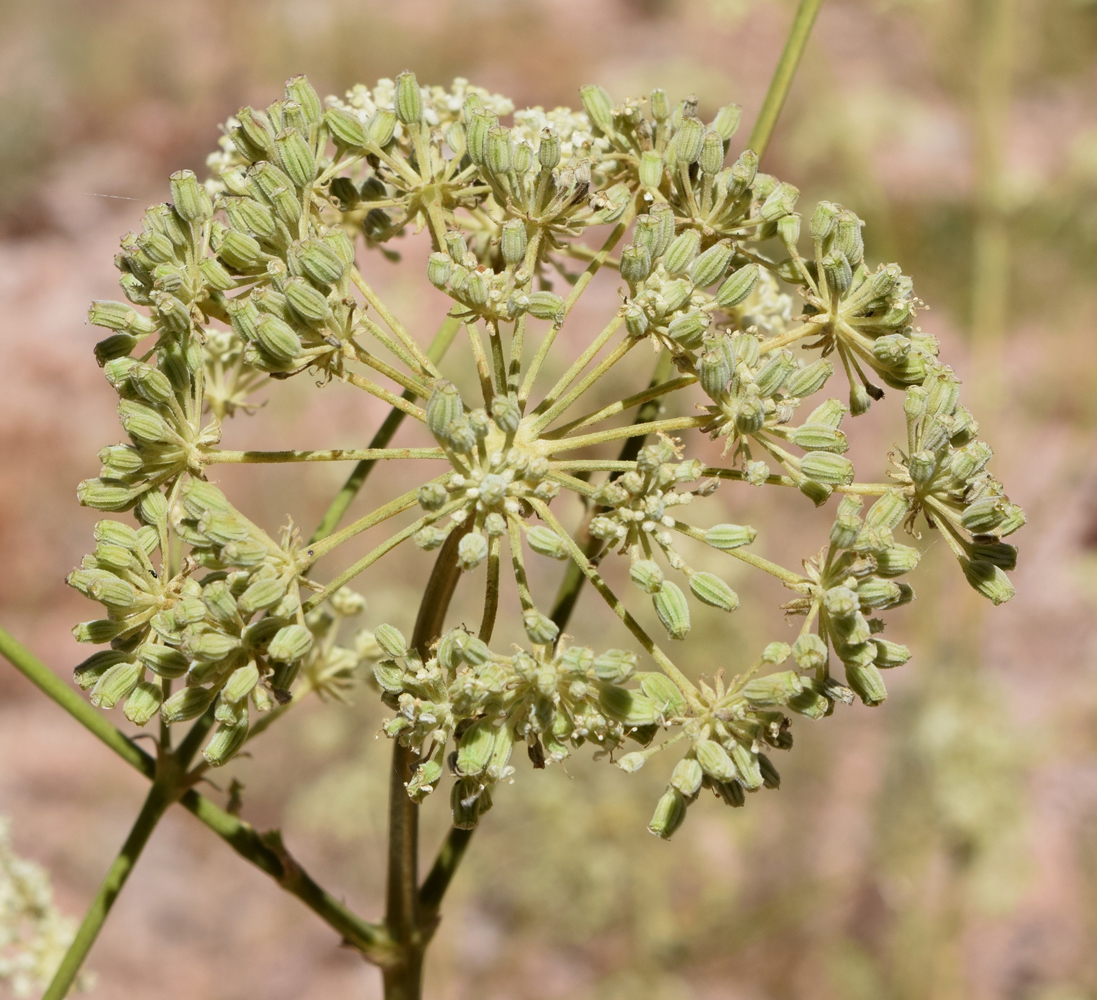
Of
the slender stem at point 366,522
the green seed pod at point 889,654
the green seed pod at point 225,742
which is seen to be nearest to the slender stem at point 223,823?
the green seed pod at point 225,742

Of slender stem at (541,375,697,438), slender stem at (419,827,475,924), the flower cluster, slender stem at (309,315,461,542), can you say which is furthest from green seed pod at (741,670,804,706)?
slender stem at (309,315,461,542)

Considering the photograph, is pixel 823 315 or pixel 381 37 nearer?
pixel 823 315

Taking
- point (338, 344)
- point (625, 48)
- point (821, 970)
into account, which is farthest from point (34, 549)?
point (625, 48)

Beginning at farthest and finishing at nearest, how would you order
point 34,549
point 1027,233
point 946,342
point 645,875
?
point 946,342 < point 34,549 < point 1027,233 < point 645,875

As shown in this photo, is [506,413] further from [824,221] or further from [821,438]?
[824,221]

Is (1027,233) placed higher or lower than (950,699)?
higher

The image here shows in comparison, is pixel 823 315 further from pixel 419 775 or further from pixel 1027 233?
pixel 1027 233

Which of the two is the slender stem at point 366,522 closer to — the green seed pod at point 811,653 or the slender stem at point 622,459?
the slender stem at point 622,459
